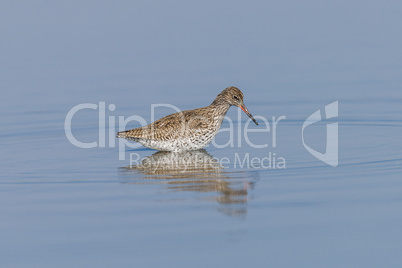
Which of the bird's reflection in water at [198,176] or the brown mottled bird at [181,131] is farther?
the brown mottled bird at [181,131]

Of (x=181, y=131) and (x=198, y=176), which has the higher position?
(x=181, y=131)

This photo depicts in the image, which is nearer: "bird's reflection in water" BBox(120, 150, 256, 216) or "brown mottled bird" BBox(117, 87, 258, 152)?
"bird's reflection in water" BBox(120, 150, 256, 216)

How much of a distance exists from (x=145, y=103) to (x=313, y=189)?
719 cm

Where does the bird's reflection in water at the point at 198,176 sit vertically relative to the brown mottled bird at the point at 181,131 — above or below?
below

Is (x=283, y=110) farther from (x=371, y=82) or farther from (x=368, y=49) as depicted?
(x=368, y=49)

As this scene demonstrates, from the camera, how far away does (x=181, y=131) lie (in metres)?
15.6

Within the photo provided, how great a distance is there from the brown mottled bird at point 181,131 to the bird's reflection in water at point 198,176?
0.25 m

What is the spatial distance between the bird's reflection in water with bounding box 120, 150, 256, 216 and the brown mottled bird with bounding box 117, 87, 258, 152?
249mm

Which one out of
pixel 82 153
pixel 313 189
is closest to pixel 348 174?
pixel 313 189

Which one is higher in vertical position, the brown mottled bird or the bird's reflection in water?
the brown mottled bird

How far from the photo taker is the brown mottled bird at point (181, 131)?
51.0 ft

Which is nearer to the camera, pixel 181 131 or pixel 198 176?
pixel 198 176

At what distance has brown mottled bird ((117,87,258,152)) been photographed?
1555 cm

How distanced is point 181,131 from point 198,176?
2.58 metres
